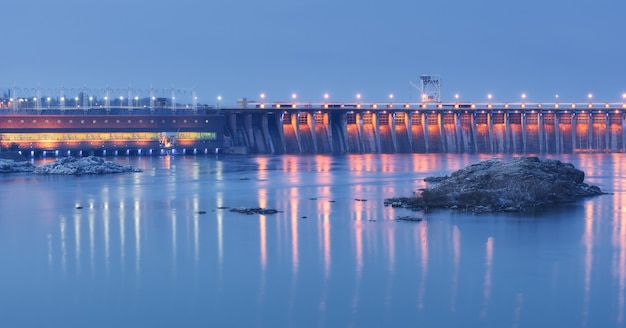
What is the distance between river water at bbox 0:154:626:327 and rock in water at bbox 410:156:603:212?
104cm

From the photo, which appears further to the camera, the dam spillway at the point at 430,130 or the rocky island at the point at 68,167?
the dam spillway at the point at 430,130

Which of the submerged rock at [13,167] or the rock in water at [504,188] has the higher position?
the submerged rock at [13,167]

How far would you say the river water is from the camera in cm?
1644

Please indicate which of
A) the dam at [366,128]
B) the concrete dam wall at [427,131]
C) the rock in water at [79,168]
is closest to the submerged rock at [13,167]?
the rock in water at [79,168]

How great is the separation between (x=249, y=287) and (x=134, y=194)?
2240cm

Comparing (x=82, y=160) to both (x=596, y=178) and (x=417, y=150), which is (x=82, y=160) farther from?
(x=417, y=150)

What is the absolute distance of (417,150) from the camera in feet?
309

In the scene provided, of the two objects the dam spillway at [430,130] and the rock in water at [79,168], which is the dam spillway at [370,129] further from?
the rock in water at [79,168]

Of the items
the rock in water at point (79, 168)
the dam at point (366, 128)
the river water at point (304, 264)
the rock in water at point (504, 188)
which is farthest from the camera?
the dam at point (366, 128)

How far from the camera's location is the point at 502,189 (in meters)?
32.6

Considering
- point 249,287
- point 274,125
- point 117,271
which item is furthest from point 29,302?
point 274,125

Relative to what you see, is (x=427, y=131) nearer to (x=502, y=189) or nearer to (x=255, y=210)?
(x=502, y=189)

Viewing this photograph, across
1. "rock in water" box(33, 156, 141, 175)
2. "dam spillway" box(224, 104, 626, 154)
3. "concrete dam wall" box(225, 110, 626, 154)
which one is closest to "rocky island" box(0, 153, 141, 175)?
"rock in water" box(33, 156, 141, 175)

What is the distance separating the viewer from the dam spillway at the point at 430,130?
93.9 metres
